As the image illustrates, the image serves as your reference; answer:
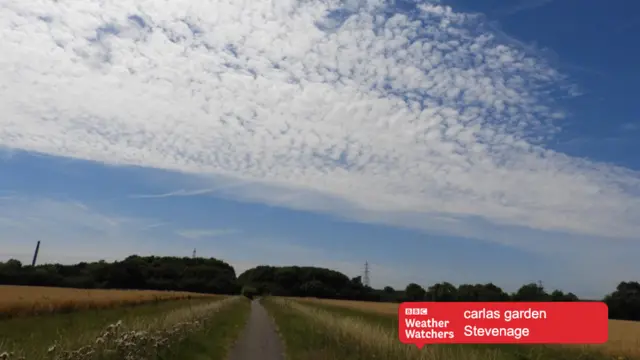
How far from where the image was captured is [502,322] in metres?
14.9

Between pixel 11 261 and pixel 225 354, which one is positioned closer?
pixel 225 354

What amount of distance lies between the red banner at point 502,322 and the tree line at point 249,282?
54095mm

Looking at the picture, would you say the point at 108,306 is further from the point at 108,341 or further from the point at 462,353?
the point at 462,353

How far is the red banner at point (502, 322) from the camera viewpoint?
14.5 m

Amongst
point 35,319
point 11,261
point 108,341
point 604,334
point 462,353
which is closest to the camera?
point 108,341

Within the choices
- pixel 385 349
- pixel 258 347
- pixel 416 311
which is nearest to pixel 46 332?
pixel 258 347

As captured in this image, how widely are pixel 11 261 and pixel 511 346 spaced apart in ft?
398

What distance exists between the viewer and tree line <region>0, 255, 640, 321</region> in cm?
8069

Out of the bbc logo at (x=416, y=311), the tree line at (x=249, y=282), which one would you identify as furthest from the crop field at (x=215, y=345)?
the tree line at (x=249, y=282)

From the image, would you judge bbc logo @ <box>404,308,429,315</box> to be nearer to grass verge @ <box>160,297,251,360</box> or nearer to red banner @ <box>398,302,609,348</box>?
red banner @ <box>398,302,609,348</box>

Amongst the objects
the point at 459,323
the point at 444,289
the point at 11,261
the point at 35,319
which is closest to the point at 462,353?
the point at 459,323

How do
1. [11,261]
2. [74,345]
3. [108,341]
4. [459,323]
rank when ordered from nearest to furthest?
[74,345] < [108,341] < [459,323] < [11,261]

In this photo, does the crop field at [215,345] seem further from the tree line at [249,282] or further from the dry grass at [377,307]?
the tree line at [249,282]

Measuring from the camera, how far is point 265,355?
1680cm
